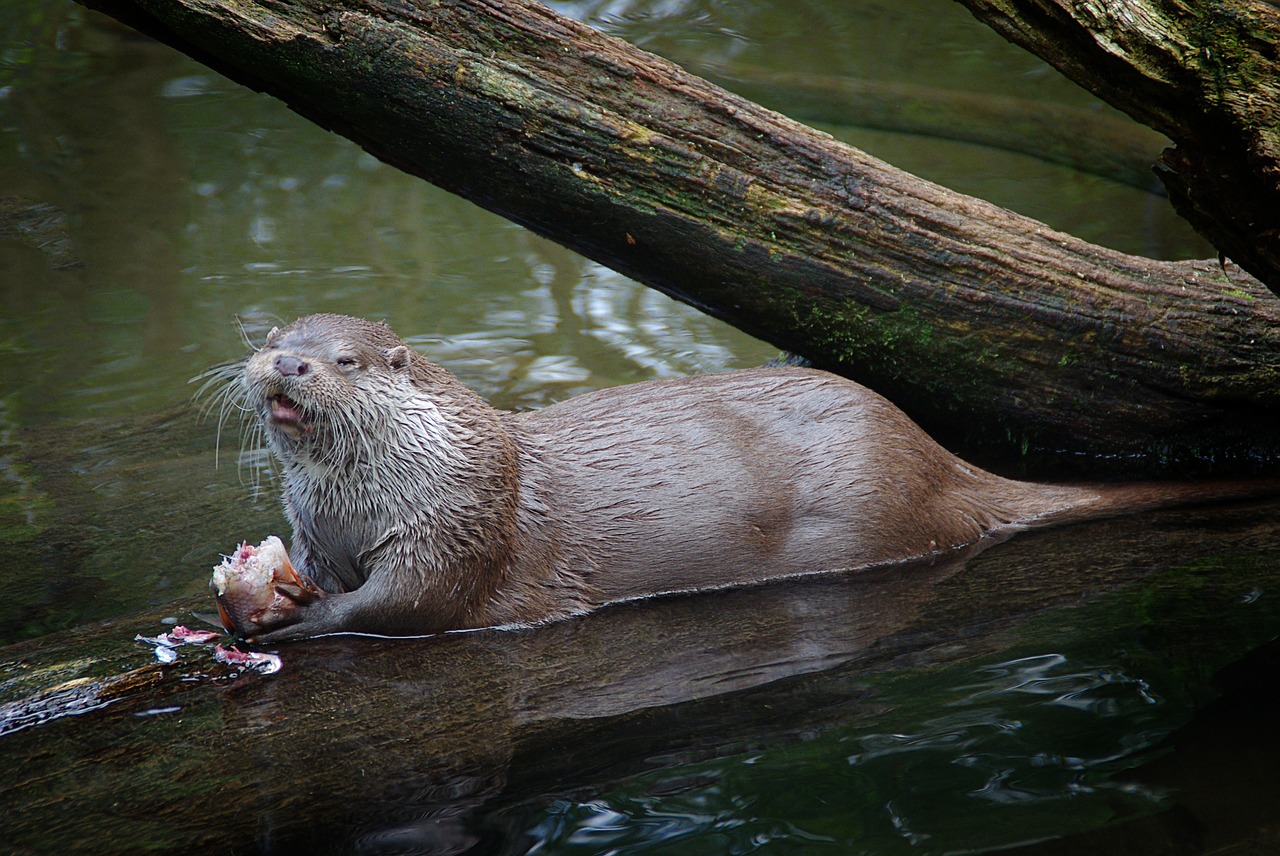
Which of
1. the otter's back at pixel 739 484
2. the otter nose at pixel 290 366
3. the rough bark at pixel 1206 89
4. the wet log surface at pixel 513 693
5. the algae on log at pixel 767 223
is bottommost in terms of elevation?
the wet log surface at pixel 513 693

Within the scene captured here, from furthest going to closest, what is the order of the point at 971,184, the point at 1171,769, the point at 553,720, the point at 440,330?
the point at 971,184 < the point at 440,330 < the point at 553,720 < the point at 1171,769

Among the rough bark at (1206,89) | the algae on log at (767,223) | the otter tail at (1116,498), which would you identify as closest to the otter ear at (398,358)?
the algae on log at (767,223)

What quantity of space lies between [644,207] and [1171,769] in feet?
7.07

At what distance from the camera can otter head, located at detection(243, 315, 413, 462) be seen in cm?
310

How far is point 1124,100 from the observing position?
2963mm

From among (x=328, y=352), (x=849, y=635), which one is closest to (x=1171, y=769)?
(x=849, y=635)

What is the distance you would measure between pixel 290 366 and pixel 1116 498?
258 cm

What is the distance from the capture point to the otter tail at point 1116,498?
3.75m

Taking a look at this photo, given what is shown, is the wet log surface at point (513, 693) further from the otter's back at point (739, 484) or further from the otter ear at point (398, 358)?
the otter ear at point (398, 358)

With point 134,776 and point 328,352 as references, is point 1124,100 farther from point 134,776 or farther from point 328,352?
point 134,776

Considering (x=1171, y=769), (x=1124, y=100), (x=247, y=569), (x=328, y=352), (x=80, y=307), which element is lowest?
(x=80, y=307)

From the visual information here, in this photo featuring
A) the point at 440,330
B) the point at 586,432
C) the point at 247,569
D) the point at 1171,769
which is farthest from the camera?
the point at 440,330

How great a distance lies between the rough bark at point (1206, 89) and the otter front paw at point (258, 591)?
7.85 feet

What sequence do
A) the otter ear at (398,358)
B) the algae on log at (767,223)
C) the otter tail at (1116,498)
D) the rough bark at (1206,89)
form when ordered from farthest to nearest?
1. the otter tail at (1116,498)
2. the algae on log at (767,223)
3. the otter ear at (398,358)
4. the rough bark at (1206,89)
